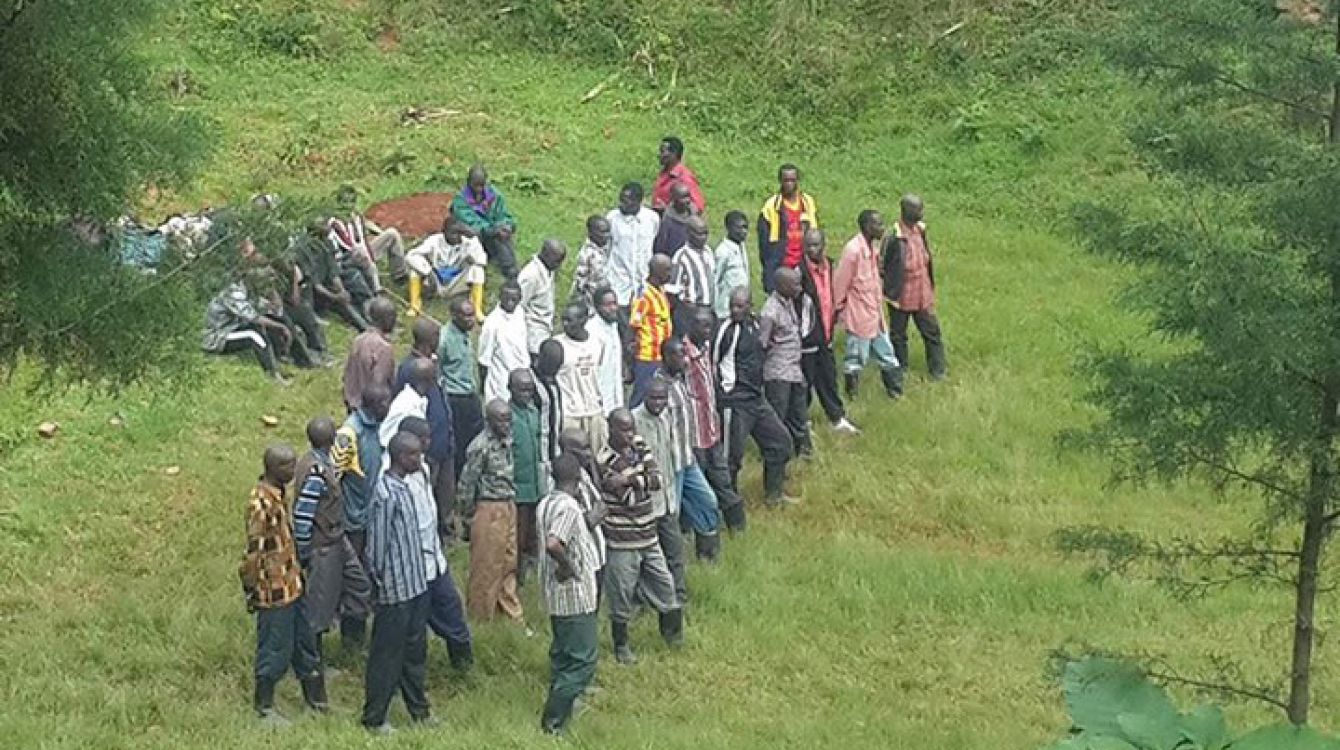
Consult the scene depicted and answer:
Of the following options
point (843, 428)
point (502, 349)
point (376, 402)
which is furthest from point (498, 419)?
point (843, 428)

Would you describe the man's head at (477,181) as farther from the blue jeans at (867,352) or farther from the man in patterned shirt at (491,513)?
the man in patterned shirt at (491,513)

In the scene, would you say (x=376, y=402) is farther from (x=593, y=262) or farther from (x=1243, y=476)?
(x=1243, y=476)

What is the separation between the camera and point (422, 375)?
11.2 m

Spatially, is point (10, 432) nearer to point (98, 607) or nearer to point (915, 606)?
point (98, 607)

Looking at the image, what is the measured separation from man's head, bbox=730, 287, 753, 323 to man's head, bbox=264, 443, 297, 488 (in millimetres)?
3953

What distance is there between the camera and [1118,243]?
8.15 meters

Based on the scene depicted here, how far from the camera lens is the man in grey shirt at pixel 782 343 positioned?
1300cm

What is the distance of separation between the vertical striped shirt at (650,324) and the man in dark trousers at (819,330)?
1.04m

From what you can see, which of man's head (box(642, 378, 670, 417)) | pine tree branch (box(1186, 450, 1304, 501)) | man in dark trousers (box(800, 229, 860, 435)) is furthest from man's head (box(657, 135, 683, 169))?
pine tree branch (box(1186, 450, 1304, 501))

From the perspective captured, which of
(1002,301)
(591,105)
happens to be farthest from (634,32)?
(1002,301)

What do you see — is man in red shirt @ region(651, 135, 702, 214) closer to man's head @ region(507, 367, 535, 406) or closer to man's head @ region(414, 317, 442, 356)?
man's head @ region(414, 317, 442, 356)

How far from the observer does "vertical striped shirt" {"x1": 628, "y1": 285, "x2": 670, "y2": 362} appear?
13.2 m

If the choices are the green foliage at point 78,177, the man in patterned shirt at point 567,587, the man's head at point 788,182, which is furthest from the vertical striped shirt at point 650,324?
the green foliage at point 78,177

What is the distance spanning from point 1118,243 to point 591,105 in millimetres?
14261
